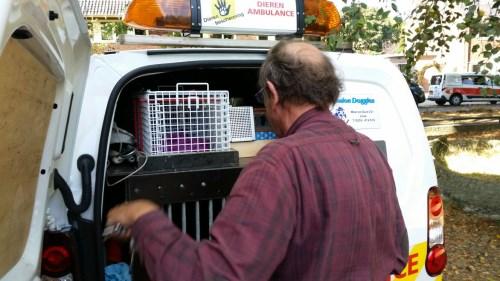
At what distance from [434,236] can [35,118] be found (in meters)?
1.84

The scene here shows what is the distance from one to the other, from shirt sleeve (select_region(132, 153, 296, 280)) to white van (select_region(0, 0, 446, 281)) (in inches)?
22.7

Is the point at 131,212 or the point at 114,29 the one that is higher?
the point at 114,29

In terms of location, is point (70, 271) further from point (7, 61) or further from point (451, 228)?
point (451, 228)

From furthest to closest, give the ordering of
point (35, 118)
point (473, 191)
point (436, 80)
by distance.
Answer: point (436, 80) < point (473, 191) < point (35, 118)

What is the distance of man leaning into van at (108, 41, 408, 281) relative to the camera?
1288 millimetres

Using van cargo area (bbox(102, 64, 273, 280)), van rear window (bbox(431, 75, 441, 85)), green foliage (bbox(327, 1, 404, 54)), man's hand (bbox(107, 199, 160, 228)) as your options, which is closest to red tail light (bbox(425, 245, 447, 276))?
van cargo area (bbox(102, 64, 273, 280))

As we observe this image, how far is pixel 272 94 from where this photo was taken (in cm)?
154

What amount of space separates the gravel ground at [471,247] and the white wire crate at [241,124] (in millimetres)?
3003

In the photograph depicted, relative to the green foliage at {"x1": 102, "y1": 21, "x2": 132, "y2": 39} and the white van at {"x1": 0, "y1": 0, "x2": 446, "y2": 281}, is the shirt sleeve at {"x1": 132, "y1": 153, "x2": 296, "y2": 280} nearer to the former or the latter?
the white van at {"x1": 0, "y1": 0, "x2": 446, "y2": 281}

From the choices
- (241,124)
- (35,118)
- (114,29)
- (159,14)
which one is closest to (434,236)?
(241,124)

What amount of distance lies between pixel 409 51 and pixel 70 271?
505 centimetres

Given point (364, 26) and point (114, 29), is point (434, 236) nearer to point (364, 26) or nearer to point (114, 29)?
point (364, 26)

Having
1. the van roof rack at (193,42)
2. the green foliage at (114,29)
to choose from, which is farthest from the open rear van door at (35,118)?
the green foliage at (114,29)

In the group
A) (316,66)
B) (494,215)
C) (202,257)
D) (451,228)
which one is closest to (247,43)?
(316,66)
